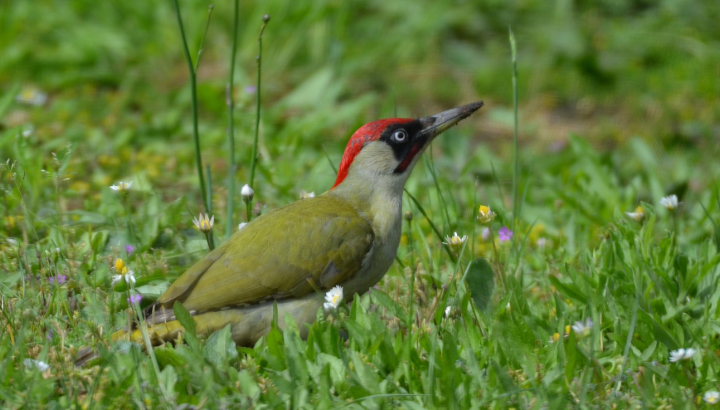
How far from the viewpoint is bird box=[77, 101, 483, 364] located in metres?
3.20

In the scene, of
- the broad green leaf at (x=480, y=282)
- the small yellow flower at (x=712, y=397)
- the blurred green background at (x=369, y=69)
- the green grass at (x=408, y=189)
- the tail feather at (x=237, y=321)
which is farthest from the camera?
the blurred green background at (x=369, y=69)

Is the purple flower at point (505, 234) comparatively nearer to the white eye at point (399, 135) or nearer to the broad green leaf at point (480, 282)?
the broad green leaf at point (480, 282)

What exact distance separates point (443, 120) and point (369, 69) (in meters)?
3.12

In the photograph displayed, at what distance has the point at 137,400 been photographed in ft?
8.50

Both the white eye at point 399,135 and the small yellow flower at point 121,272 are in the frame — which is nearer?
the small yellow flower at point 121,272

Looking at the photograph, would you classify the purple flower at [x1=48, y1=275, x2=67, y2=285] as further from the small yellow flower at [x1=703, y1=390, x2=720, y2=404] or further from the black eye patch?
the small yellow flower at [x1=703, y1=390, x2=720, y2=404]

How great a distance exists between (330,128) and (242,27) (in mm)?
1512

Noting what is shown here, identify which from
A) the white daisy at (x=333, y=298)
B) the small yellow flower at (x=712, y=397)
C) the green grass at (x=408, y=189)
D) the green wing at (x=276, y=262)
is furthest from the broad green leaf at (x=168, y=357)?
the small yellow flower at (x=712, y=397)

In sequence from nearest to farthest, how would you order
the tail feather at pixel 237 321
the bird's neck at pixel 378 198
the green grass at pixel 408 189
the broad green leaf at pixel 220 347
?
the green grass at pixel 408 189, the broad green leaf at pixel 220 347, the tail feather at pixel 237 321, the bird's neck at pixel 378 198

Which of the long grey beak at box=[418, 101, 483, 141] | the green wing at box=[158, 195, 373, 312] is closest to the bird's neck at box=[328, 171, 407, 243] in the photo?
the green wing at box=[158, 195, 373, 312]

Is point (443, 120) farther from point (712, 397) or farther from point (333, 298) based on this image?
point (712, 397)

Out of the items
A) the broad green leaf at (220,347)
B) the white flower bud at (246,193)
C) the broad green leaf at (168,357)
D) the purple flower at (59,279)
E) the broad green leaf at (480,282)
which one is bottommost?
the broad green leaf at (480,282)

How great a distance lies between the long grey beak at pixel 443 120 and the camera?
3717 millimetres

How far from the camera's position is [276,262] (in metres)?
3.27
